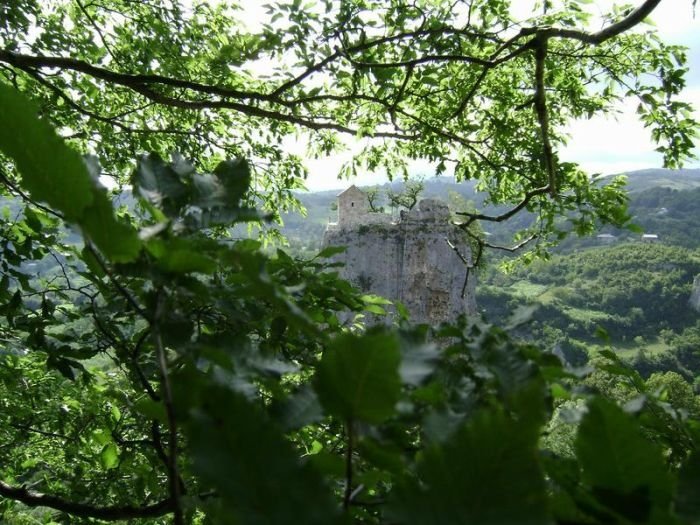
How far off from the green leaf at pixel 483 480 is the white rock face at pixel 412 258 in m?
26.1

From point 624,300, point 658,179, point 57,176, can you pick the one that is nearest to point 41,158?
point 57,176

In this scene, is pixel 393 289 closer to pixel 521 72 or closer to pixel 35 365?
pixel 521 72

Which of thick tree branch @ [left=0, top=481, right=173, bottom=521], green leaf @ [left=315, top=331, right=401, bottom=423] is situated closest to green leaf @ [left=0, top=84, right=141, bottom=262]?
green leaf @ [left=315, top=331, right=401, bottom=423]

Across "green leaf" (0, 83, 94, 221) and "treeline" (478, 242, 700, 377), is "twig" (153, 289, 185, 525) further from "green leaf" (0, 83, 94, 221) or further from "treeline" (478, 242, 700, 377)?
"treeline" (478, 242, 700, 377)

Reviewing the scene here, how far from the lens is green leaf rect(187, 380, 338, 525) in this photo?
31 centimetres

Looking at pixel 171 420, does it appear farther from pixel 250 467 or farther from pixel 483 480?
pixel 483 480

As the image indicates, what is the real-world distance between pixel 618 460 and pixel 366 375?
187mm

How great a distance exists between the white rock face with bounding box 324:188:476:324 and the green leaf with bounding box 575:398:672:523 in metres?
26.0

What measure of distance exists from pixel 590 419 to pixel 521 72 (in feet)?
18.0

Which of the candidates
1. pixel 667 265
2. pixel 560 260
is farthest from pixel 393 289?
pixel 560 260

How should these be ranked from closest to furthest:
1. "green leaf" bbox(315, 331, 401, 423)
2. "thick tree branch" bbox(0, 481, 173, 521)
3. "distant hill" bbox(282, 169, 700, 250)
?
1. "green leaf" bbox(315, 331, 401, 423)
2. "thick tree branch" bbox(0, 481, 173, 521)
3. "distant hill" bbox(282, 169, 700, 250)

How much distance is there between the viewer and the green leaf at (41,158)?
0.42m

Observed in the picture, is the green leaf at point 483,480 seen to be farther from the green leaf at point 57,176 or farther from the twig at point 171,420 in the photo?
the green leaf at point 57,176

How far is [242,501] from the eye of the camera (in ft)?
1.02
